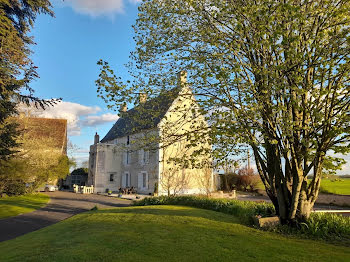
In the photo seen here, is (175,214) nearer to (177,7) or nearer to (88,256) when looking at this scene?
(88,256)

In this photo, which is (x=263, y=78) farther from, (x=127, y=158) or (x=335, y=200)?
(x=127, y=158)

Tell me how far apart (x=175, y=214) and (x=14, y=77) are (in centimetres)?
1162

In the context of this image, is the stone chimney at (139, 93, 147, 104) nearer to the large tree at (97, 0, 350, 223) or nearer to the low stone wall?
the large tree at (97, 0, 350, 223)

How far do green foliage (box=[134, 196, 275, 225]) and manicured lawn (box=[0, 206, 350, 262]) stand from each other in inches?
42.1

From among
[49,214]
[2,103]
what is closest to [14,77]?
[2,103]

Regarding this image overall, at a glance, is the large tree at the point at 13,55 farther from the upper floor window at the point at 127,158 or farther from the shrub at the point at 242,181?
the shrub at the point at 242,181

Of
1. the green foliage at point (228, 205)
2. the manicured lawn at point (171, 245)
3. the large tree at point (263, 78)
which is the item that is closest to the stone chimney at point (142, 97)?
the large tree at point (263, 78)

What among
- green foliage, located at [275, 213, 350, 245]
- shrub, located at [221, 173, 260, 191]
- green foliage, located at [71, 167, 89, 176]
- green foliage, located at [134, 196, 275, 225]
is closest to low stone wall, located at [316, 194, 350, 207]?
green foliage, located at [134, 196, 275, 225]

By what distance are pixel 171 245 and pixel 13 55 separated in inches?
A: 475

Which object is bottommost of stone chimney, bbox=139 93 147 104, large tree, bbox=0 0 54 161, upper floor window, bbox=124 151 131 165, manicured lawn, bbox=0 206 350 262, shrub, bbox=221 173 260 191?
manicured lawn, bbox=0 206 350 262

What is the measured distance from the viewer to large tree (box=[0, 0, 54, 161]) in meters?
12.6

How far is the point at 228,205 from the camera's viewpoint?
1347cm

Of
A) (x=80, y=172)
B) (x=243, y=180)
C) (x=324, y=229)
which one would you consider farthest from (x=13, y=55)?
(x=80, y=172)

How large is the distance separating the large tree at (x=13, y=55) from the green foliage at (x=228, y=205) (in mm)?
9759
